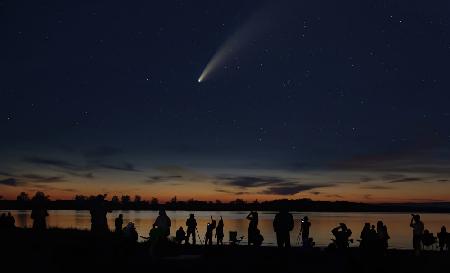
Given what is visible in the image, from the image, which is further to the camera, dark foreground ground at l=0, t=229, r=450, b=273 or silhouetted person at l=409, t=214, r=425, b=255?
silhouetted person at l=409, t=214, r=425, b=255

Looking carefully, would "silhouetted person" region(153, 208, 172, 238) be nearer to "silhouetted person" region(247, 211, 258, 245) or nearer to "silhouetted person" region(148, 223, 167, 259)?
"silhouetted person" region(148, 223, 167, 259)

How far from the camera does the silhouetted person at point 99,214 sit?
1977cm

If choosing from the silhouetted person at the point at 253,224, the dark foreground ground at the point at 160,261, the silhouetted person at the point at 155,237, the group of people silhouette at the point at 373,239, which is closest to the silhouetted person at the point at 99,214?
the dark foreground ground at the point at 160,261

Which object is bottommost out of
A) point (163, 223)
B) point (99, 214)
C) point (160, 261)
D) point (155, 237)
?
point (160, 261)

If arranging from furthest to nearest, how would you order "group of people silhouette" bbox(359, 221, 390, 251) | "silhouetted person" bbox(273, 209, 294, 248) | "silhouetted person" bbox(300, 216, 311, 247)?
"silhouetted person" bbox(300, 216, 311, 247), "silhouetted person" bbox(273, 209, 294, 248), "group of people silhouette" bbox(359, 221, 390, 251)

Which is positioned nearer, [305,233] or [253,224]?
[253,224]

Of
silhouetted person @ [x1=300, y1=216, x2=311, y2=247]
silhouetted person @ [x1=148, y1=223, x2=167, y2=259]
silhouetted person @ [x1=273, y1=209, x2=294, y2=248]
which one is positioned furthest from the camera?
silhouetted person @ [x1=300, y1=216, x2=311, y2=247]

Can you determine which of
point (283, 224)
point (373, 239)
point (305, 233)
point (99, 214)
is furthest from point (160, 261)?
point (305, 233)

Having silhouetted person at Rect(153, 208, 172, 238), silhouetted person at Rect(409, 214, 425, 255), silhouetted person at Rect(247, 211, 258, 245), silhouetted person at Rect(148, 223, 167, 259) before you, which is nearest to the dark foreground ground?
silhouetted person at Rect(148, 223, 167, 259)

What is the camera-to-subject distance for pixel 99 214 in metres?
19.8

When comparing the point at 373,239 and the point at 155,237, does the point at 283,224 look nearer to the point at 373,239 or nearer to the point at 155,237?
the point at 373,239

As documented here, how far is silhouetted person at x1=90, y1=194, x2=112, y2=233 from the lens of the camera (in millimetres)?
19766

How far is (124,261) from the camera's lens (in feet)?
52.5

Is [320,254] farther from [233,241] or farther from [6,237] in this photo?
[6,237]
